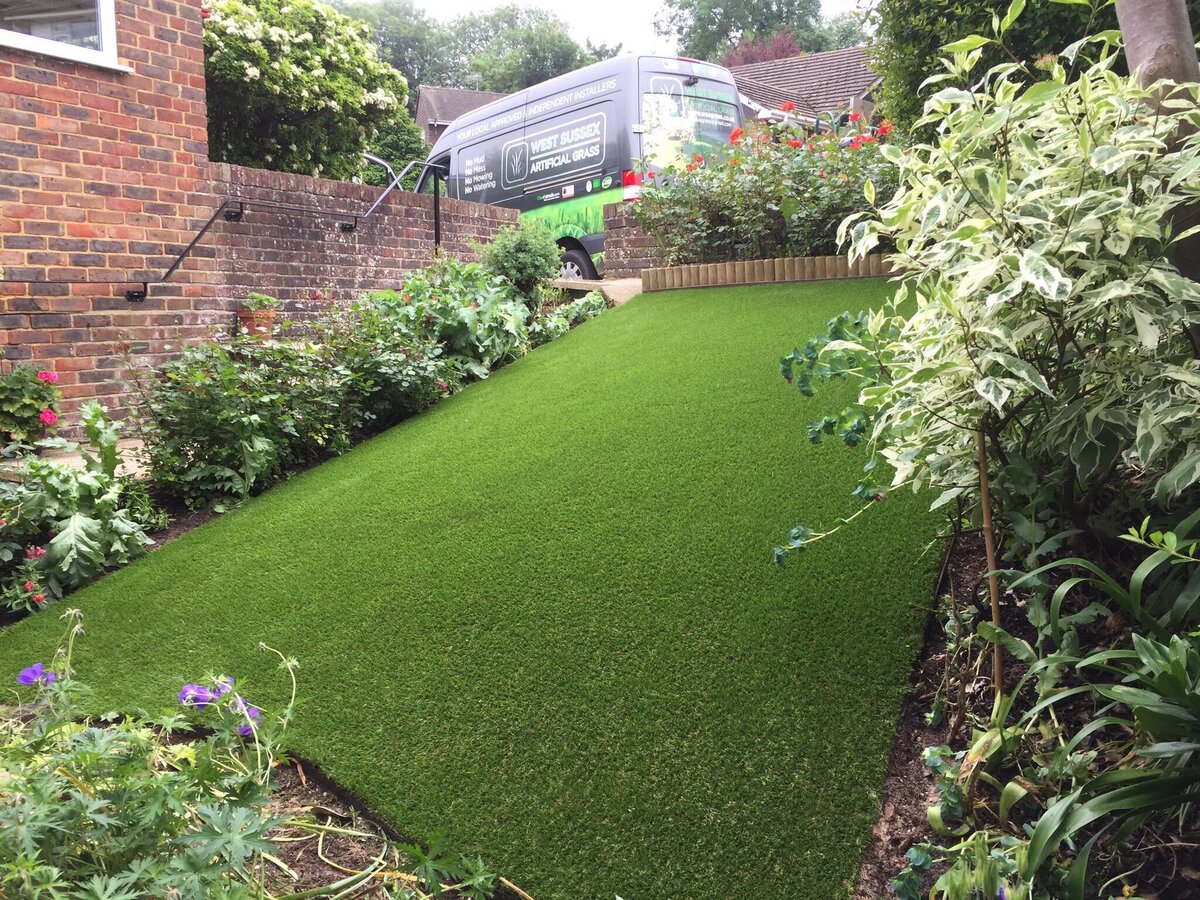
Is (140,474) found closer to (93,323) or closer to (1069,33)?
(93,323)

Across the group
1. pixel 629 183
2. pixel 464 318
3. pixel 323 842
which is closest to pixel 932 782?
pixel 323 842

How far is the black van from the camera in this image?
9.11m

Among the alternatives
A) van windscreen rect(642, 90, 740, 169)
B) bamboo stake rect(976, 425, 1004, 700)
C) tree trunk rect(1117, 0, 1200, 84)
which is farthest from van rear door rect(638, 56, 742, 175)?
bamboo stake rect(976, 425, 1004, 700)

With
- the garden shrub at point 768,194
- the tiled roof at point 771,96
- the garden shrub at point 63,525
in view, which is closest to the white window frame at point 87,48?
the garden shrub at point 63,525

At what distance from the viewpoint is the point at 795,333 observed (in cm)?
459

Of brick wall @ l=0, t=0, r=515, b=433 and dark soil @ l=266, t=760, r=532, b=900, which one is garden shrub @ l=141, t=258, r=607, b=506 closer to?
brick wall @ l=0, t=0, r=515, b=433

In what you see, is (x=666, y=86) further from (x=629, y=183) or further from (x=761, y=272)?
(x=761, y=272)

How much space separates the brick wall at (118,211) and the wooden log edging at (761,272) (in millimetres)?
3580

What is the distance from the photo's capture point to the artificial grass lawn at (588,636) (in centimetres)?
174

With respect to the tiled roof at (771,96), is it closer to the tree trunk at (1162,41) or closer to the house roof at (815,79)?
the house roof at (815,79)

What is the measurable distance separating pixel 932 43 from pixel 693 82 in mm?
4452

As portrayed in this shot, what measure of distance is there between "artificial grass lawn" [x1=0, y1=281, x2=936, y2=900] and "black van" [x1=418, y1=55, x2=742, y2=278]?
562 centimetres

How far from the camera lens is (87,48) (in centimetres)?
570

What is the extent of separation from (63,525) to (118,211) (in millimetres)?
3376
